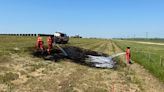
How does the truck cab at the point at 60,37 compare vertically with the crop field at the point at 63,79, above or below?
above

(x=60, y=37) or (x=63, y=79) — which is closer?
(x=63, y=79)

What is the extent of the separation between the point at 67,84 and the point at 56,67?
5.36 m

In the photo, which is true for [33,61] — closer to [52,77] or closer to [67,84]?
[52,77]

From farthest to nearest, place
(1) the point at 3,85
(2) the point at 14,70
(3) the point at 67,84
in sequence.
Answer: (2) the point at 14,70, (3) the point at 67,84, (1) the point at 3,85

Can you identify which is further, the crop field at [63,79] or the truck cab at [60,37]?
the truck cab at [60,37]

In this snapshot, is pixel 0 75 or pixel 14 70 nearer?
pixel 0 75

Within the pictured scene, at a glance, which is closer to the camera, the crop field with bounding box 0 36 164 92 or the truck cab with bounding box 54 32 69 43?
the crop field with bounding box 0 36 164 92

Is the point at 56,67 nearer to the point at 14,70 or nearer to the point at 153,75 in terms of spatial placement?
the point at 14,70

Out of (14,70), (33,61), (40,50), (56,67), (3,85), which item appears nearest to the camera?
(3,85)

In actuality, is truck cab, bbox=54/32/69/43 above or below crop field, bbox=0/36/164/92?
above

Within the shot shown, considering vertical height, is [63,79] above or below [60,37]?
below

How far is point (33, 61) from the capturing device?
2361 cm

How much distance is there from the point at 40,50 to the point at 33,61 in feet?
22.7

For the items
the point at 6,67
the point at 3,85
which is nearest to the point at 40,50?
the point at 6,67
